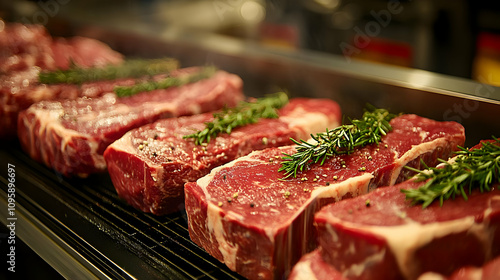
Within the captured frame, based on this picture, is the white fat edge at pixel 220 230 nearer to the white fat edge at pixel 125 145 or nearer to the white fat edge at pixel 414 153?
the white fat edge at pixel 125 145

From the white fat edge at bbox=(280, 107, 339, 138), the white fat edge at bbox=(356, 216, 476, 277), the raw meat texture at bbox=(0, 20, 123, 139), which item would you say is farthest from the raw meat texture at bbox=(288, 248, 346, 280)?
the raw meat texture at bbox=(0, 20, 123, 139)

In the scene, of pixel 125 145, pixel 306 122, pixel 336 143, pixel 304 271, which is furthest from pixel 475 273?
pixel 125 145

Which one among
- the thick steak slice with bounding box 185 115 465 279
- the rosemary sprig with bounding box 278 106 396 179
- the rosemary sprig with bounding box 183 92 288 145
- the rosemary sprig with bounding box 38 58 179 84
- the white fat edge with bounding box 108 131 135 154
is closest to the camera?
the thick steak slice with bounding box 185 115 465 279

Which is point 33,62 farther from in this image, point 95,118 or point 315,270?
point 315,270

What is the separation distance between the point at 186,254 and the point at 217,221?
14.6 inches

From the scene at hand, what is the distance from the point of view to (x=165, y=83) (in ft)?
13.8

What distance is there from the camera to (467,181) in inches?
85.6

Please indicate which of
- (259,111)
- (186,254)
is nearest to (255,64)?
(259,111)

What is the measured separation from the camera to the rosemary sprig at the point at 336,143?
2.62m

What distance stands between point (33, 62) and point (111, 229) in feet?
9.78

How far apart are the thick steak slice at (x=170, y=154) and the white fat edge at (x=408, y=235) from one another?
131cm

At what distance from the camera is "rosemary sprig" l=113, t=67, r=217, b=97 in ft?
13.2

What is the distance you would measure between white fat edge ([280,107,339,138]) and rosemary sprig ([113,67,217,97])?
1138 millimetres

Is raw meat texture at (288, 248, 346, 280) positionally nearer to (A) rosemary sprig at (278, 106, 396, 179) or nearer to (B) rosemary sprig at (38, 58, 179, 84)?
(A) rosemary sprig at (278, 106, 396, 179)
